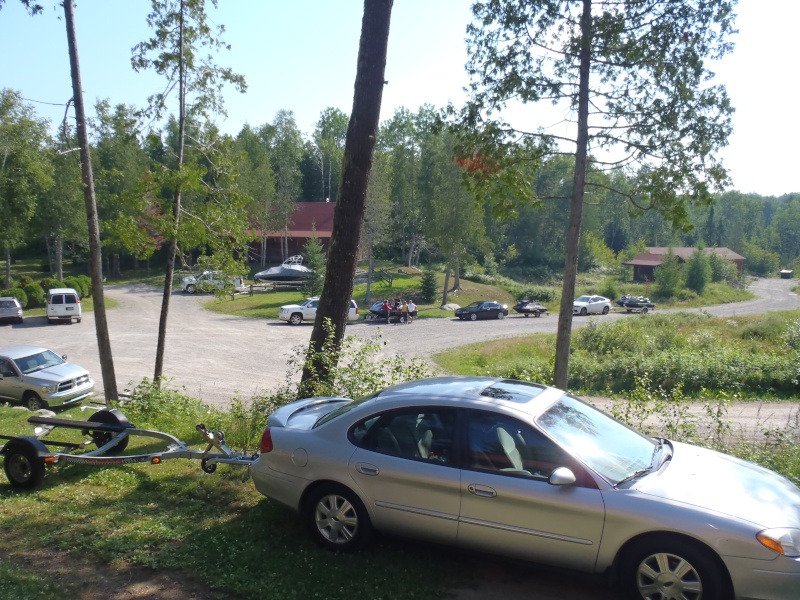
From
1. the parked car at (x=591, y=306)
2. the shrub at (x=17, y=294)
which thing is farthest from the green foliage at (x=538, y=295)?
the shrub at (x=17, y=294)

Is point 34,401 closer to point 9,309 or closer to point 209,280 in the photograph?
point 209,280

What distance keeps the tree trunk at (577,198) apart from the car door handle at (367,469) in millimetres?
4537

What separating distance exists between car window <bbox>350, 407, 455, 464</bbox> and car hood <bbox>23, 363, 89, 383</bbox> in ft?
43.0

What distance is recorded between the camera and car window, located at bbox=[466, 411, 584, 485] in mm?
4185

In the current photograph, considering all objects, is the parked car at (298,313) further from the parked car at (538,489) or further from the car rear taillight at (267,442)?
the parked car at (538,489)

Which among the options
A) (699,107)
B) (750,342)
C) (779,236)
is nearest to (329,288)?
(699,107)

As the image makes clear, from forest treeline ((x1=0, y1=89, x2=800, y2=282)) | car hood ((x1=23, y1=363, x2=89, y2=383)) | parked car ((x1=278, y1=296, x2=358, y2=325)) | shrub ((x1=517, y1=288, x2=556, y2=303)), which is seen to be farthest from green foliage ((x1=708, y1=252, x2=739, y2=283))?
car hood ((x1=23, y1=363, x2=89, y2=383))

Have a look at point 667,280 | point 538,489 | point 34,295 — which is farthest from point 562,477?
point 667,280

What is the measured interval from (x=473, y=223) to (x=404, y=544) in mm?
39543

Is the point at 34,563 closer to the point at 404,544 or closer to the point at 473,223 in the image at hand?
the point at 404,544

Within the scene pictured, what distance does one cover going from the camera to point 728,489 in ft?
13.5

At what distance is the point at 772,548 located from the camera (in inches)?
143

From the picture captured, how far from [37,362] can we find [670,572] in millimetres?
16215

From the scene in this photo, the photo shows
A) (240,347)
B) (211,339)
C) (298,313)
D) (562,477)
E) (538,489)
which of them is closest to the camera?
(562,477)
